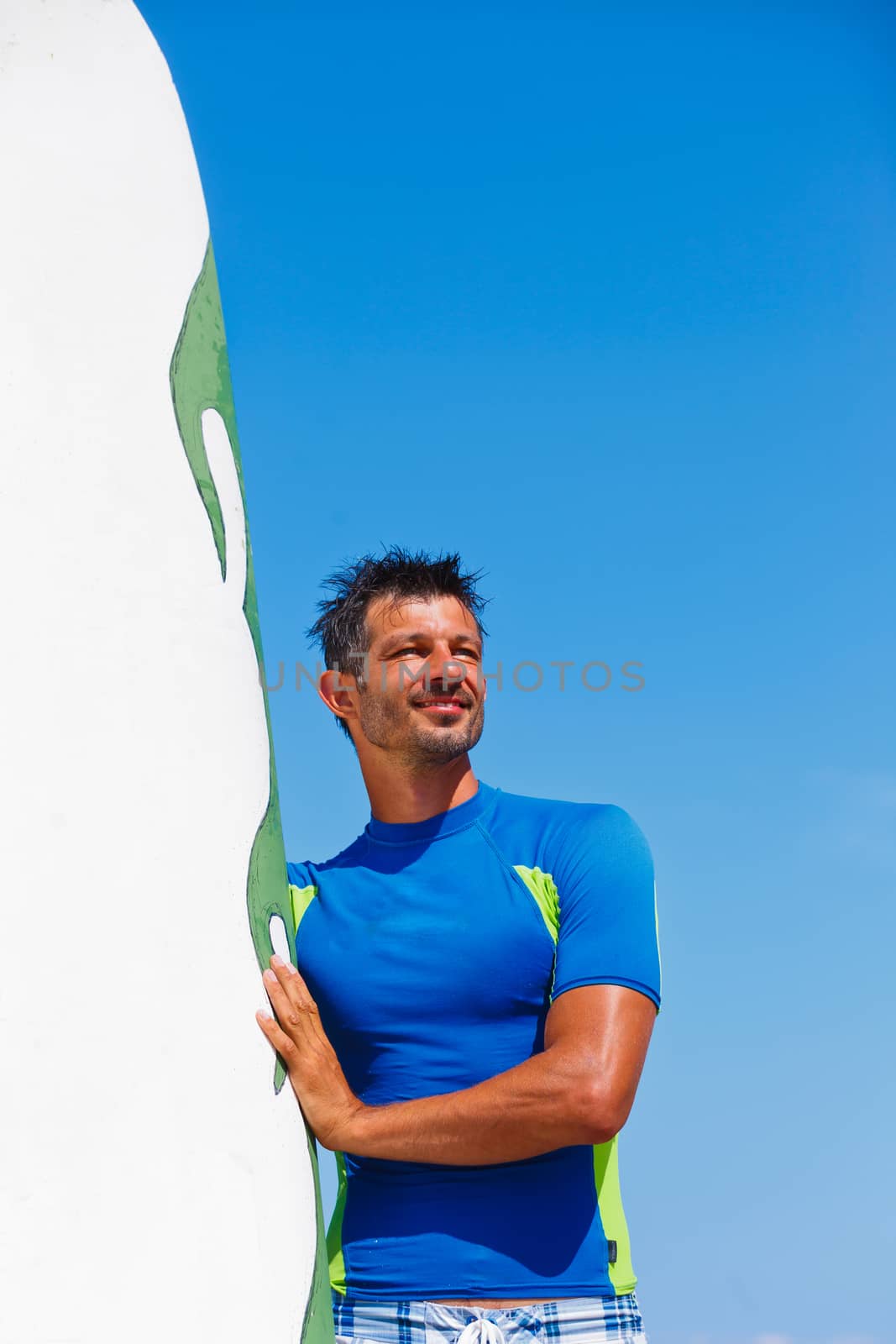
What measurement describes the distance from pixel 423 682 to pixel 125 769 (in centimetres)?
111

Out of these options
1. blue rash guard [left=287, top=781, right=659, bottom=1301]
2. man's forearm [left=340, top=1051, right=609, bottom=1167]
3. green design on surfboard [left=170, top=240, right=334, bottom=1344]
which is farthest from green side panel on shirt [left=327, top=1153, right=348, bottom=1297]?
man's forearm [left=340, top=1051, right=609, bottom=1167]

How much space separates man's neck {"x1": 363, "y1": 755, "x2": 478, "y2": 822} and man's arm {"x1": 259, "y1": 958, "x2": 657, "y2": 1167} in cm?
71

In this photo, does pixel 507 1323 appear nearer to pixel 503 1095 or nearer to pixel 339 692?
pixel 503 1095

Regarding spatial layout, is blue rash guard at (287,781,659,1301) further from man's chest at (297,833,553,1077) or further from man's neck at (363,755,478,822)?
man's neck at (363,755,478,822)

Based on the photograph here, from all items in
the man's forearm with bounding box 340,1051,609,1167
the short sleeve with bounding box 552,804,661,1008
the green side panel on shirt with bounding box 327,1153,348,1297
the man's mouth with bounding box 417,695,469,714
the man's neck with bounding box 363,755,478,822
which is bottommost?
the green side panel on shirt with bounding box 327,1153,348,1297

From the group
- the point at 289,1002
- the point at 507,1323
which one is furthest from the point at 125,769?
the point at 507,1323

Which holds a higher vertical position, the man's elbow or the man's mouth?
the man's mouth

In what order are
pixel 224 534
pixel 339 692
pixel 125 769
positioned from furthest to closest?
pixel 339 692 < pixel 224 534 < pixel 125 769

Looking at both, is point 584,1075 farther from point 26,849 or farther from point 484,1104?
point 26,849

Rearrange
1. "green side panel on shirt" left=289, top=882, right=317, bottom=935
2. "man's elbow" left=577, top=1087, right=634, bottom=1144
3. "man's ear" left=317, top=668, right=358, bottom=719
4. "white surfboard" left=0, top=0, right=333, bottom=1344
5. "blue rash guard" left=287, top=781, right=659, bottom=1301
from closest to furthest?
"white surfboard" left=0, top=0, right=333, bottom=1344 < "man's elbow" left=577, top=1087, right=634, bottom=1144 < "blue rash guard" left=287, top=781, right=659, bottom=1301 < "green side panel on shirt" left=289, top=882, right=317, bottom=935 < "man's ear" left=317, top=668, right=358, bottom=719

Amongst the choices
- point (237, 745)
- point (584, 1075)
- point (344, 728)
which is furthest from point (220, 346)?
point (584, 1075)

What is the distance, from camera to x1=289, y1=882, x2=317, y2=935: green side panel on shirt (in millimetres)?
3316

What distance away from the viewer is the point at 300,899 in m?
3.38

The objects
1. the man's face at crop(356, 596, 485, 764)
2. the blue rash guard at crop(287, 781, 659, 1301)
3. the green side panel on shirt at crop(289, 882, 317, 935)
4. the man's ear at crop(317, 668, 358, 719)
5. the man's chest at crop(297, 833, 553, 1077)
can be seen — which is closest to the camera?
the blue rash guard at crop(287, 781, 659, 1301)
